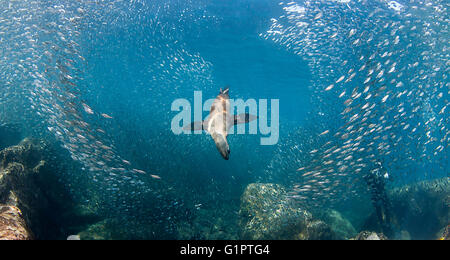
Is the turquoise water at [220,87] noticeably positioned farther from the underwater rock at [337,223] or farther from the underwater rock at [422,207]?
the underwater rock at [337,223]

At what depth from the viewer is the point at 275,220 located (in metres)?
8.18

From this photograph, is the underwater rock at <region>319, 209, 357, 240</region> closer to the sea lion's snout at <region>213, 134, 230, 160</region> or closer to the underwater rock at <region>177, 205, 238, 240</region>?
the underwater rock at <region>177, 205, 238, 240</region>

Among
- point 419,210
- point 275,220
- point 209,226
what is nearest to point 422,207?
point 419,210

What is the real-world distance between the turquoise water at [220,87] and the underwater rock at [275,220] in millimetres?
748

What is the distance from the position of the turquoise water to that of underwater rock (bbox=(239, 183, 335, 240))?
748mm

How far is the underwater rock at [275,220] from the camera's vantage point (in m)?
8.03

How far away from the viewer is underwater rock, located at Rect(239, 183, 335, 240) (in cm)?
803

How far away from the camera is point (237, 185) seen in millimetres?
13477

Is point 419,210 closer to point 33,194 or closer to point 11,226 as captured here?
point 11,226

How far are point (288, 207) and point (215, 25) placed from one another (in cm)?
1650

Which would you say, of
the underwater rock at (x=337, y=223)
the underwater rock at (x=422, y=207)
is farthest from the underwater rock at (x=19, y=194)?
the underwater rock at (x=422, y=207)
